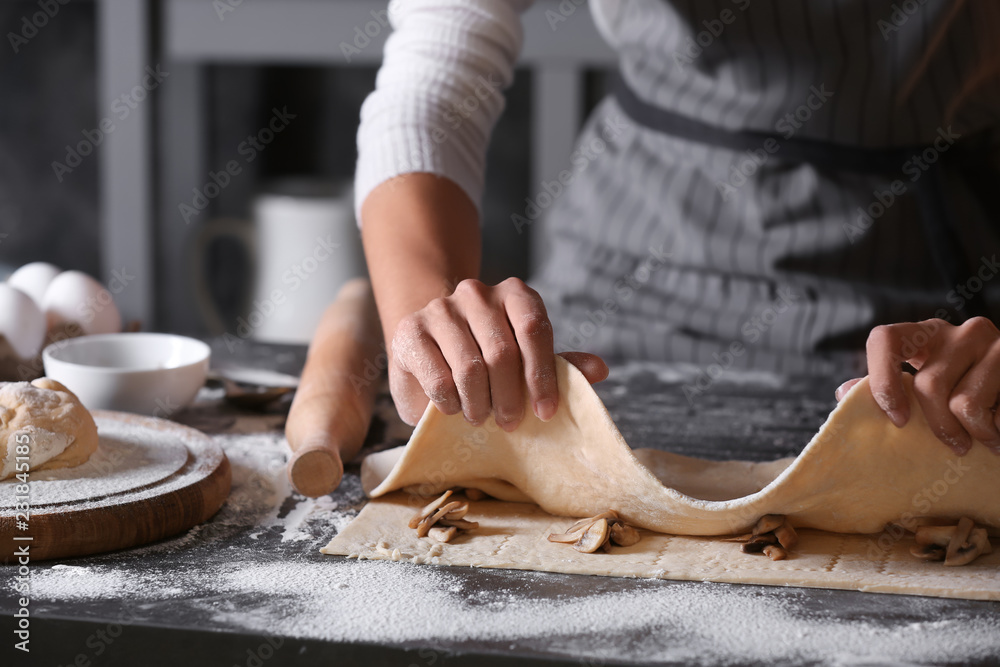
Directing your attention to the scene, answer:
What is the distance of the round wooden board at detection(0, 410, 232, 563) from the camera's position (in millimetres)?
780

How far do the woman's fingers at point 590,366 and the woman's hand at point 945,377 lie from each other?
0.24 m

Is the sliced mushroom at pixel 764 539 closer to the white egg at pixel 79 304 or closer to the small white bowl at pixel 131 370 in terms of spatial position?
the small white bowl at pixel 131 370

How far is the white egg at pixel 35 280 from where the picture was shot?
130 cm

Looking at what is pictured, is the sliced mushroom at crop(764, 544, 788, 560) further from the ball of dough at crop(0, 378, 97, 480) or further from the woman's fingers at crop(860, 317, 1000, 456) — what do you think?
the ball of dough at crop(0, 378, 97, 480)

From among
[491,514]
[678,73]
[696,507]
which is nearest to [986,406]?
[696,507]

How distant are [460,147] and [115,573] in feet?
2.42

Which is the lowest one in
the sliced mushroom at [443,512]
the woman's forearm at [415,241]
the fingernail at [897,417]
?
the sliced mushroom at [443,512]

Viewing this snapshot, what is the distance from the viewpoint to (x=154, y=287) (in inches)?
123

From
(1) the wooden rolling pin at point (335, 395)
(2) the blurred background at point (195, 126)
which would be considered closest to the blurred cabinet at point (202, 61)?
(2) the blurred background at point (195, 126)

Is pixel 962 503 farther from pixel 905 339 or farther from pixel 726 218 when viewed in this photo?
pixel 726 218

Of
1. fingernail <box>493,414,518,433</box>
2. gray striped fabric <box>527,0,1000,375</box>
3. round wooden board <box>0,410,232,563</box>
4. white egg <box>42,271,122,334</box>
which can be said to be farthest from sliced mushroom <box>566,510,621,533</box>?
white egg <box>42,271,122,334</box>

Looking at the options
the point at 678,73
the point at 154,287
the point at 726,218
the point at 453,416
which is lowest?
the point at 154,287

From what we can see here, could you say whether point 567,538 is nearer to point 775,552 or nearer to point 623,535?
point 623,535

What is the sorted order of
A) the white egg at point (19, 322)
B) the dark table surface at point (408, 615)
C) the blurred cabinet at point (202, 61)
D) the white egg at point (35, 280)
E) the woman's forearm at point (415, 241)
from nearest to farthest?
the dark table surface at point (408, 615) → the woman's forearm at point (415, 241) → the white egg at point (19, 322) → the white egg at point (35, 280) → the blurred cabinet at point (202, 61)
